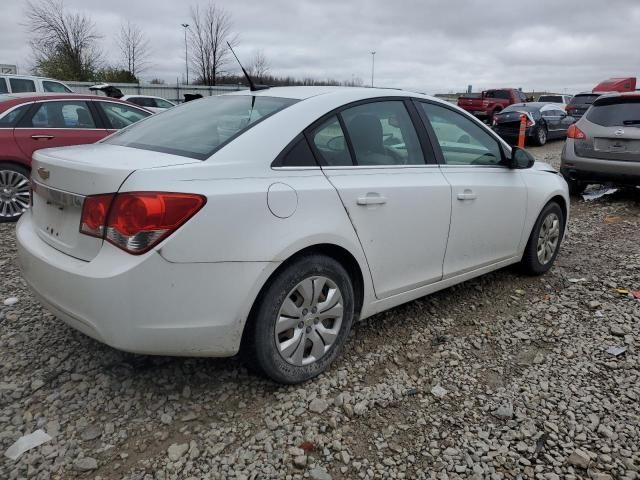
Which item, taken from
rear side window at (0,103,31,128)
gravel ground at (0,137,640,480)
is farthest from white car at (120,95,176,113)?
gravel ground at (0,137,640,480)

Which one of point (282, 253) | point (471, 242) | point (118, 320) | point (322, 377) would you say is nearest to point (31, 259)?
point (118, 320)

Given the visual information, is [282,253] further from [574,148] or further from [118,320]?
[574,148]

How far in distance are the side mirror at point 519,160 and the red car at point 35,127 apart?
17.6ft

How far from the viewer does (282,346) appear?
2605 mm

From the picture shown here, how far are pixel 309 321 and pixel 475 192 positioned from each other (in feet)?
5.15

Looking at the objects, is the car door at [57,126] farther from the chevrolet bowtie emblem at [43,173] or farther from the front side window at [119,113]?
the chevrolet bowtie emblem at [43,173]

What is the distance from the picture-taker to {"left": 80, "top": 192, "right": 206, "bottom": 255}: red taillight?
216cm

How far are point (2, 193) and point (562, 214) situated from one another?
6.17m

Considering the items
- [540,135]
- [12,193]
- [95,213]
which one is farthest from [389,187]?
[540,135]

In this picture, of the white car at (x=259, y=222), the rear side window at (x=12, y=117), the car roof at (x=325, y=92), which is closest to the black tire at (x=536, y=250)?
the white car at (x=259, y=222)

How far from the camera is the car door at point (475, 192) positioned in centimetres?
343

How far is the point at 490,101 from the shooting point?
75.7 feet

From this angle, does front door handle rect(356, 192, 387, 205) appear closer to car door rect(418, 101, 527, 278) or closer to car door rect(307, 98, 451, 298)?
car door rect(307, 98, 451, 298)

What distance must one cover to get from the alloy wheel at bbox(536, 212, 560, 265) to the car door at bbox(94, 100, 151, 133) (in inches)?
218
